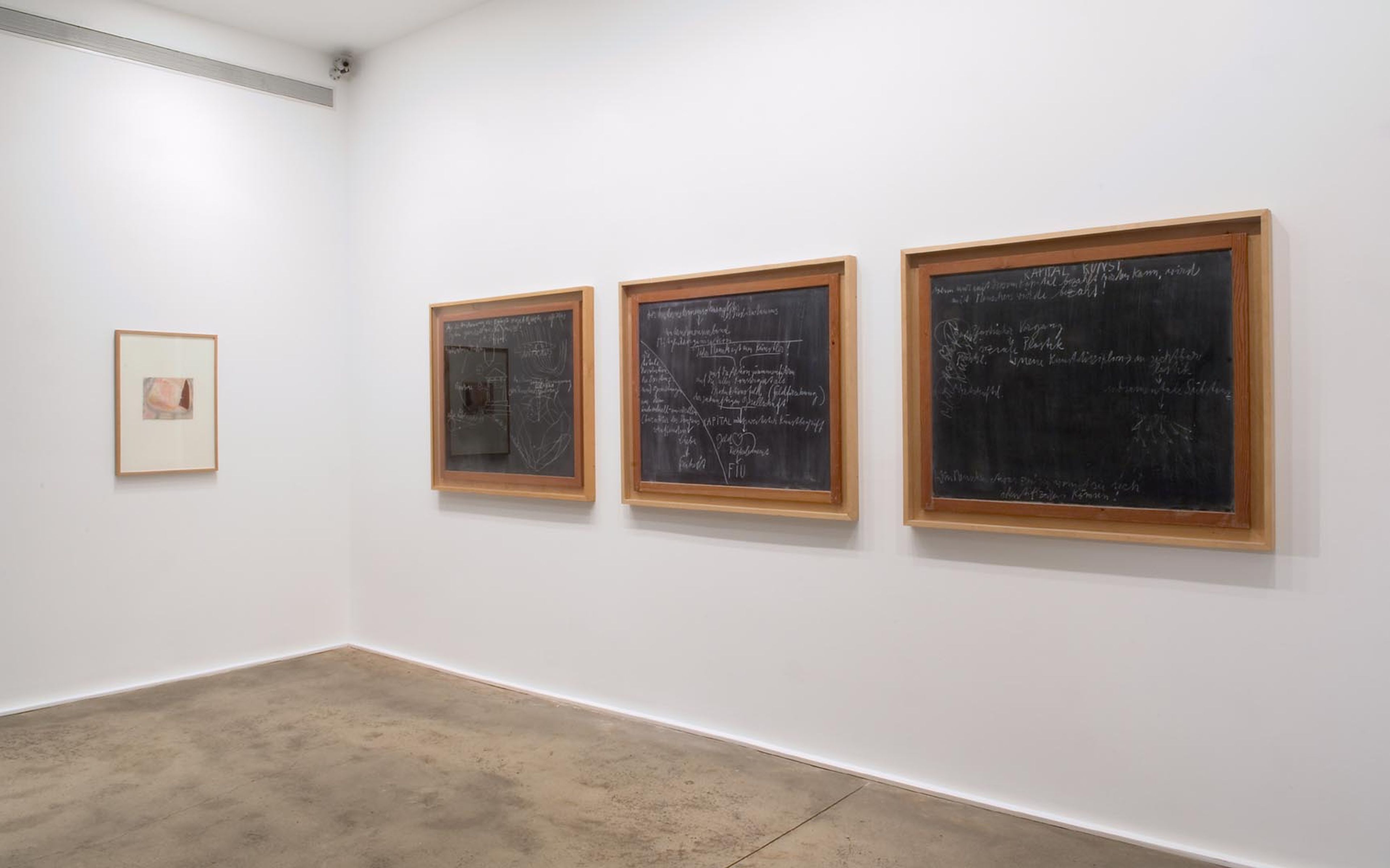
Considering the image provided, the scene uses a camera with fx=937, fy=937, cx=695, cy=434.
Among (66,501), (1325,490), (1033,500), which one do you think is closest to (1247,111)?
(1325,490)

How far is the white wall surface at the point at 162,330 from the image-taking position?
4445 mm

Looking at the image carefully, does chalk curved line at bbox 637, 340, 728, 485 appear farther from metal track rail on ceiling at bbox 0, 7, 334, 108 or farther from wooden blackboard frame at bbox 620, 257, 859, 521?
metal track rail on ceiling at bbox 0, 7, 334, 108

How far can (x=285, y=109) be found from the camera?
536 centimetres

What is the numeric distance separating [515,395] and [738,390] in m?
1.37

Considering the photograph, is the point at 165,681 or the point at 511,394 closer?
the point at 511,394

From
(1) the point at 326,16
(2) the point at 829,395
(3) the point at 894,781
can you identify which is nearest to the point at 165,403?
(1) the point at 326,16

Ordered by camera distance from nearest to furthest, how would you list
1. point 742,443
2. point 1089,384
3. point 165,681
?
point 1089,384 < point 742,443 < point 165,681

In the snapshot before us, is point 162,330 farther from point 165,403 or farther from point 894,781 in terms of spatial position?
→ point 894,781

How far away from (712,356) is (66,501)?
10.7 ft

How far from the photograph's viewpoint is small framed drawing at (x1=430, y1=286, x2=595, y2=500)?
435cm

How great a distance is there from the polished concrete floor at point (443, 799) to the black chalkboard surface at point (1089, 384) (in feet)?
3.63

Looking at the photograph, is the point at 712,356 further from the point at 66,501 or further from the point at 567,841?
the point at 66,501

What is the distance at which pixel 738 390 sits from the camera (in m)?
3.80

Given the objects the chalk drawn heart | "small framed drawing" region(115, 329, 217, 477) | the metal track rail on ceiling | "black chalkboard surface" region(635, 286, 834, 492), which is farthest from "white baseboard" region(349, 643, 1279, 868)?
the metal track rail on ceiling
